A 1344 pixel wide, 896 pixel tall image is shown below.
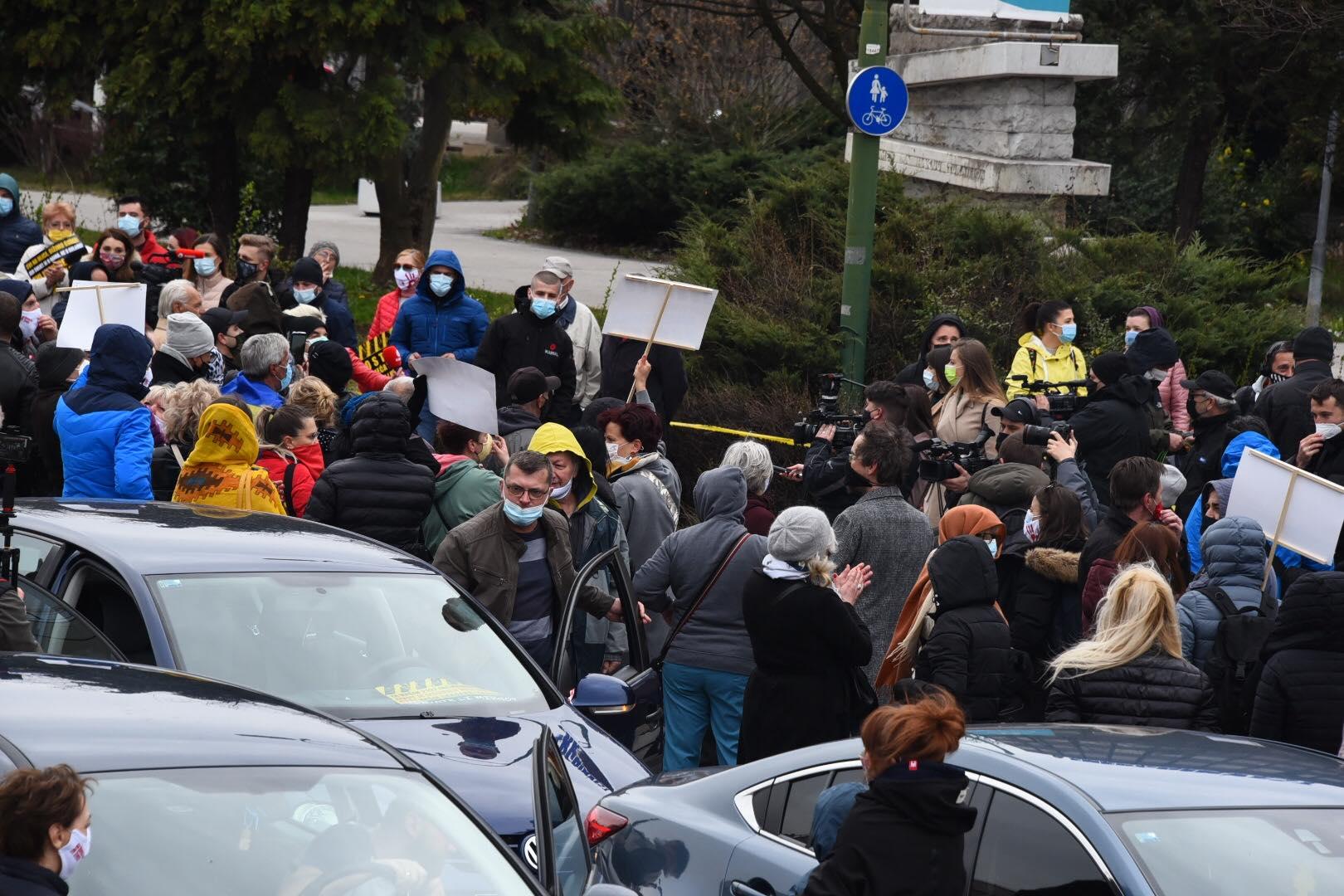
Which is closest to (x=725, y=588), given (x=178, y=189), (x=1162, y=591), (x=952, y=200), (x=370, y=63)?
(x=1162, y=591)

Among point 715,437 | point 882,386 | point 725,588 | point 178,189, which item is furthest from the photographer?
point 178,189

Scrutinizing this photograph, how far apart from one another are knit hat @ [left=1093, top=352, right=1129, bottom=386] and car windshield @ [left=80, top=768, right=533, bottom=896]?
6306 mm

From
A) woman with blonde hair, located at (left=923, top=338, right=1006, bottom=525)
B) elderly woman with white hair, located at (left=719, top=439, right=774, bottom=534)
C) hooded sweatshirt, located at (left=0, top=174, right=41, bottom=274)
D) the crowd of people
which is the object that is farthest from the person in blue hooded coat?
hooded sweatshirt, located at (left=0, top=174, right=41, bottom=274)

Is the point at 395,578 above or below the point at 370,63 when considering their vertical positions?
below

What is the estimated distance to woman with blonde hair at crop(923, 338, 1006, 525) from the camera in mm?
9422

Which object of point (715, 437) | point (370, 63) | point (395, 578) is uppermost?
point (370, 63)

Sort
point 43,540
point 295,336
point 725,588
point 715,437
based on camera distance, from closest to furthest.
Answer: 1. point 43,540
2. point 725,588
3. point 295,336
4. point 715,437

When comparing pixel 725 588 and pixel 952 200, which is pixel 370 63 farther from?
pixel 725 588

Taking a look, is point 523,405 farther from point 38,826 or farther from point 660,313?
point 38,826

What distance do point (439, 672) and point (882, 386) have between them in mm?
3894

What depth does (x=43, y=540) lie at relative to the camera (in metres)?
6.31

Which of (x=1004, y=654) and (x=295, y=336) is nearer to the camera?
(x=1004, y=654)

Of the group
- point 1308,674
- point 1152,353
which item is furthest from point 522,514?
point 1152,353

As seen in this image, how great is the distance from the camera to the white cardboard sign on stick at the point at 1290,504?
7.53 m
